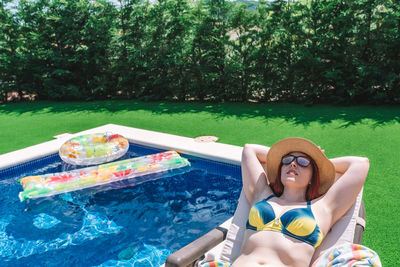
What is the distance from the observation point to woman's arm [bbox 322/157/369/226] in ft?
10.1

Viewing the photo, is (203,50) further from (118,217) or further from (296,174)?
(296,174)

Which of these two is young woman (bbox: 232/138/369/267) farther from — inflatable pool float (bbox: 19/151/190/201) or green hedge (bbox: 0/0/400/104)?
green hedge (bbox: 0/0/400/104)

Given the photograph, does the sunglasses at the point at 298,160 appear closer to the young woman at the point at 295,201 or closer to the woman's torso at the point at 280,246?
the young woman at the point at 295,201

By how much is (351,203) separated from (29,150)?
622cm

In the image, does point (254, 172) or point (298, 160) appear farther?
point (254, 172)

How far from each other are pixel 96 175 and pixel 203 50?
22.1 feet

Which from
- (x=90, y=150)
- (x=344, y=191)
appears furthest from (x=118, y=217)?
(x=344, y=191)

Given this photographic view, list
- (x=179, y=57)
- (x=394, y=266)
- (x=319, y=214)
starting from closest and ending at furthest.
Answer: (x=319, y=214), (x=394, y=266), (x=179, y=57)

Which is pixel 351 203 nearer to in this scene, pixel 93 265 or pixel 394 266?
pixel 394 266

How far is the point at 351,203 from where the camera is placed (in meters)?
3.11

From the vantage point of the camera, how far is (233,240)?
3.30 m

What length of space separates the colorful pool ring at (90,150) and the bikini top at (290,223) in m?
4.11

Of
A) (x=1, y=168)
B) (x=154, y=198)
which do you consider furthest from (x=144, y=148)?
(x=1, y=168)

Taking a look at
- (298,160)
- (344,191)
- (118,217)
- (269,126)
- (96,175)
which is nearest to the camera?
(344,191)
